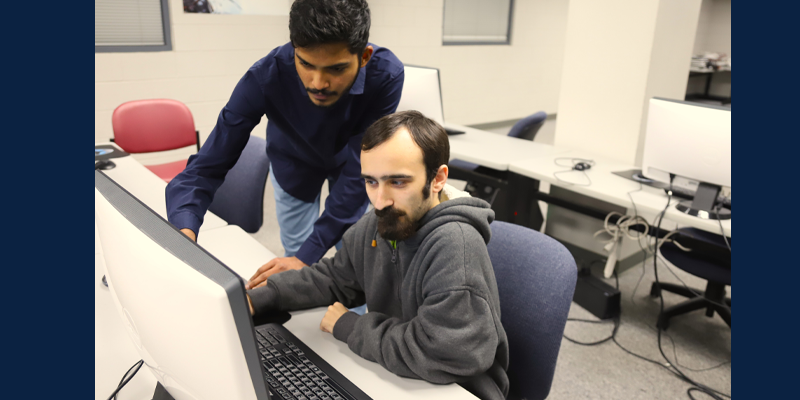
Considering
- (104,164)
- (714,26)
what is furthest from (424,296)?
(714,26)

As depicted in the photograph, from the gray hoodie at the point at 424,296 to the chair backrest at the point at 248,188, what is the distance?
0.89 meters

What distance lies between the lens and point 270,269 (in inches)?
47.1

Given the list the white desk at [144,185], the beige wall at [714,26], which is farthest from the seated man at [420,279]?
the beige wall at [714,26]

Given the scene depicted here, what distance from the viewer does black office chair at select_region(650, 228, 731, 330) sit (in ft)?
6.78

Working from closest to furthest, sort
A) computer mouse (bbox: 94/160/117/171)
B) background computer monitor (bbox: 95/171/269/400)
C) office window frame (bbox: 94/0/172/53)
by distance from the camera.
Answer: background computer monitor (bbox: 95/171/269/400)
computer mouse (bbox: 94/160/117/171)
office window frame (bbox: 94/0/172/53)

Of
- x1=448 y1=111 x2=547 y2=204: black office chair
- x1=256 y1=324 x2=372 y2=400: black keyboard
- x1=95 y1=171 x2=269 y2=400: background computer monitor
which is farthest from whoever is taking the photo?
x1=448 y1=111 x2=547 y2=204: black office chair

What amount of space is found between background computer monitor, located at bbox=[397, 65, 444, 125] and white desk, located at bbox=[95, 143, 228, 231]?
1.22m

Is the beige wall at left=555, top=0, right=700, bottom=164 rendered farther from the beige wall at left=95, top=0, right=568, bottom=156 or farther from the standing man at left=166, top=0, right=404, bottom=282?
the beige wall at left=95, top=0, right=568, bottom=156

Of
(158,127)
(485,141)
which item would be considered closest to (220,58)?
(158,127)

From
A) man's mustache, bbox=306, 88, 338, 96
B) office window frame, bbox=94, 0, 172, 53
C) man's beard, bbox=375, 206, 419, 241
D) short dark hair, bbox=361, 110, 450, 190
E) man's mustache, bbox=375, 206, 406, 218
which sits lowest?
man's beard, bbox=375, 206, 419, 241

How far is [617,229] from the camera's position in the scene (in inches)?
95.4

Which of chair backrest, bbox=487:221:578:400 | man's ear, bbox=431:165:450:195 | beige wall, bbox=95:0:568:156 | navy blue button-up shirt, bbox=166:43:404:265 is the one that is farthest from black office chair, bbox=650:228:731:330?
beige wall, bbox=95:0:568:156

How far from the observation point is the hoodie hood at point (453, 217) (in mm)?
979

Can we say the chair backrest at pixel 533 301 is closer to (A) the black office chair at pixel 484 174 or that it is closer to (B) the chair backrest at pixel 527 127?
Answer: (A) the black office chair at pixel 484 174
